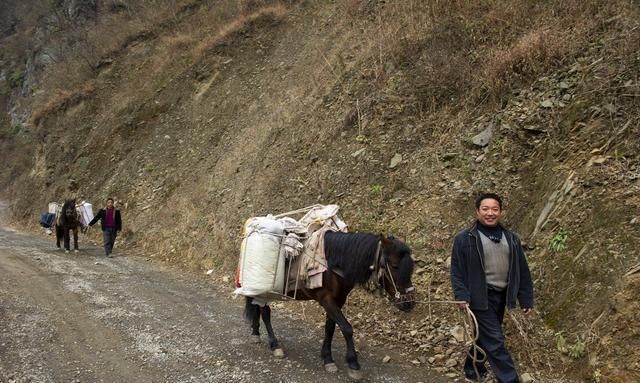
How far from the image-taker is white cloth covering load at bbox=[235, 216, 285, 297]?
5.34 meters

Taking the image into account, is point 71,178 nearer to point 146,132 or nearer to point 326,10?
point 146,132

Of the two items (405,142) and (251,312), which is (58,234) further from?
(405,142)

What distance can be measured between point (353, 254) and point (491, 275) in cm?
146

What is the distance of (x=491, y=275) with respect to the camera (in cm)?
416

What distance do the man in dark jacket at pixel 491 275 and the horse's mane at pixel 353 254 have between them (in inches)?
40.0

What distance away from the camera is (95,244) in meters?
14.5

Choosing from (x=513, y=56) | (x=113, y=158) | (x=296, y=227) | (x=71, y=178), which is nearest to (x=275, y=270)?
(x=296, y=227)

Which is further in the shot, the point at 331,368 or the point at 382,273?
the point at 331,368

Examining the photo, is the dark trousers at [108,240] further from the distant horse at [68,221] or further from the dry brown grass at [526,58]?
the dry brown grass at [526,58]

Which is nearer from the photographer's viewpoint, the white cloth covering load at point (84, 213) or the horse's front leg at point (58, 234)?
the horse's front leg at point (58, 234)

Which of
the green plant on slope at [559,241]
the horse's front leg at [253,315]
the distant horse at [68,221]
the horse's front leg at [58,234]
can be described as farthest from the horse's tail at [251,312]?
the horse's front leg at [58,234]

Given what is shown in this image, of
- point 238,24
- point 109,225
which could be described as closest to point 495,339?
point 109,225

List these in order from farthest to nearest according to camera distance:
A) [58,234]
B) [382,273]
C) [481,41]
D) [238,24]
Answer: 1. [238,24]
2. [58,234]
3. [481,41]
4. [382,273]

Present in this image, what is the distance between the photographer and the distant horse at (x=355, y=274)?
4.67m
